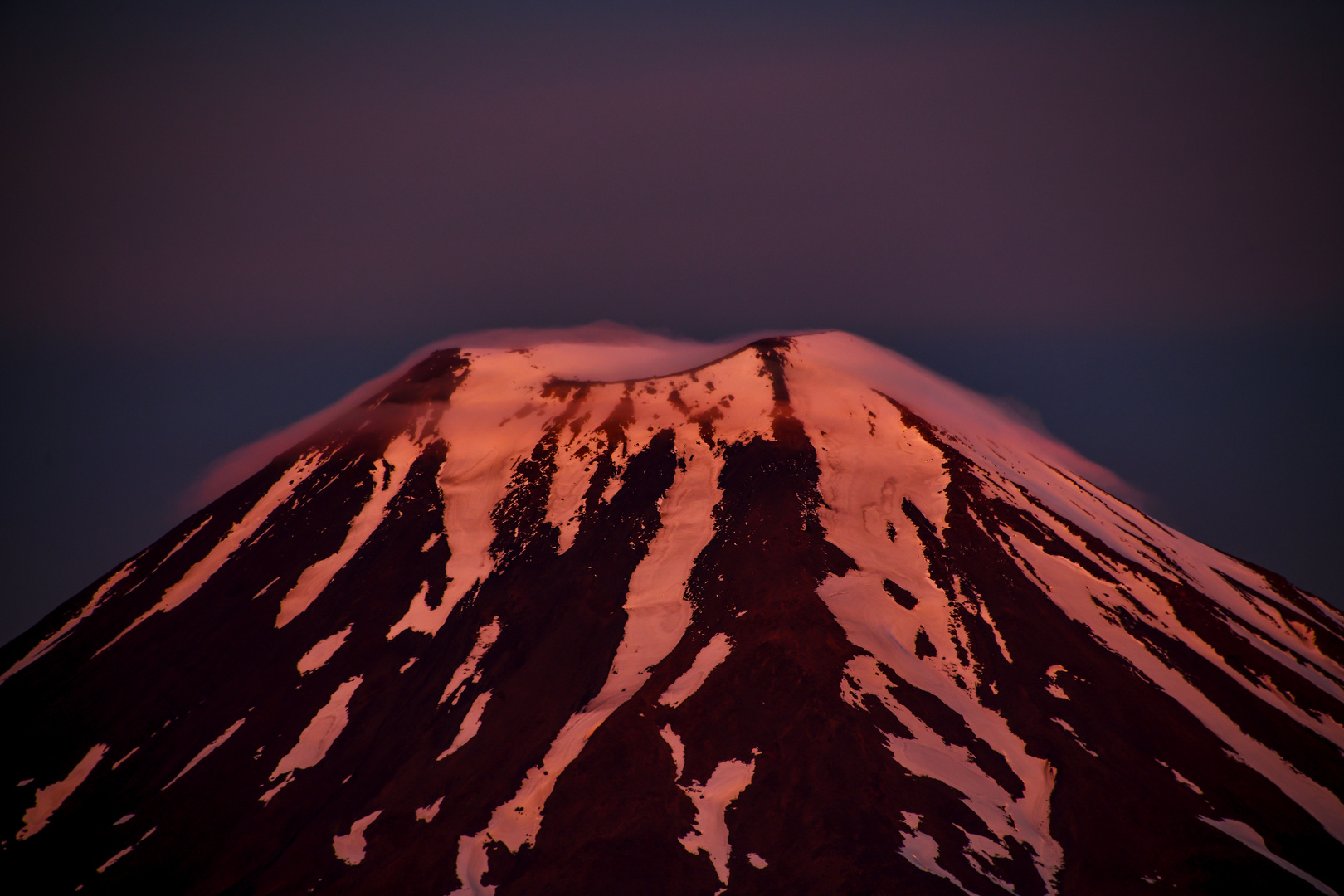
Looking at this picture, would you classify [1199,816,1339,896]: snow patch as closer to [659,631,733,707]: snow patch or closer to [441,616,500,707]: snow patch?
[659,631,733,707]: snow patch

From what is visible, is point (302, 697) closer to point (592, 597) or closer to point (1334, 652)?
point (592, 597)

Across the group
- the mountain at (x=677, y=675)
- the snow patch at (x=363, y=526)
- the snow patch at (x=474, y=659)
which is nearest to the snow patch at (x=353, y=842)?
the mountain at (x=677, y=675)

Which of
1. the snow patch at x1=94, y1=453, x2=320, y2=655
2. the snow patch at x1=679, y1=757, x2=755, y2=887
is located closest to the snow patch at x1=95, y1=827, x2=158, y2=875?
the snow patch at x1=94, y1=453, x2=320, y2=655

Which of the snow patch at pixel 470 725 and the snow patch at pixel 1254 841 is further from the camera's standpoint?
the snow patch at pixel 470 725

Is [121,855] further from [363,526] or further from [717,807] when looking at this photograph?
[717,807]

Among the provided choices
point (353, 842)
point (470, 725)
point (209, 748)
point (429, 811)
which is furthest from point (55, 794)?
point (429, 811)

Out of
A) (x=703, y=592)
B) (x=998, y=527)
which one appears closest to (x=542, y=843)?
(x=703, y=592)

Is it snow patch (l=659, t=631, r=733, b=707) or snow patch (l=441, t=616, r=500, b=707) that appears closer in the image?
snow patch (l=659, t=631, r=733, b=707)

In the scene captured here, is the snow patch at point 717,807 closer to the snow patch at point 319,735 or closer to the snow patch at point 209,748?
the snow patch at point 319,735
